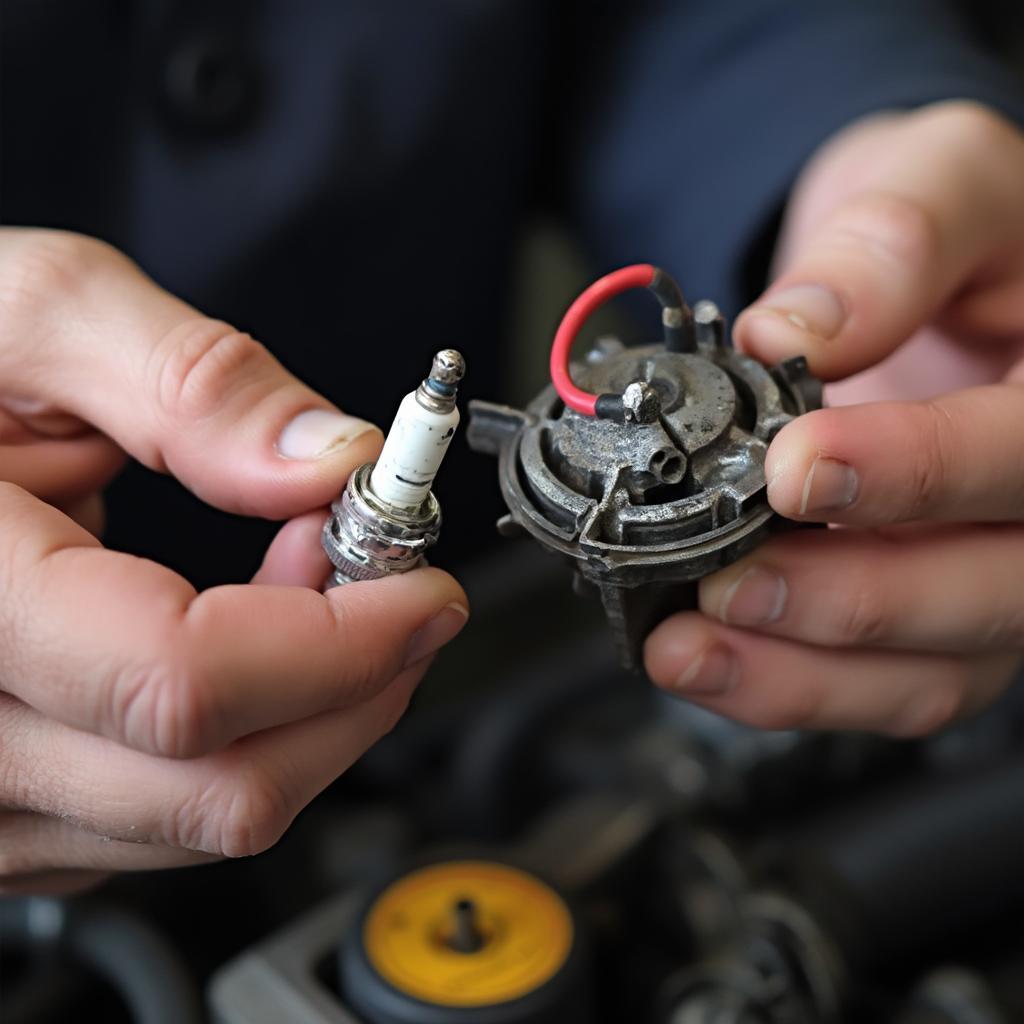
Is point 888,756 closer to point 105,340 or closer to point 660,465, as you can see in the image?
point 660,465

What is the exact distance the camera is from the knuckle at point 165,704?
1.27 feet

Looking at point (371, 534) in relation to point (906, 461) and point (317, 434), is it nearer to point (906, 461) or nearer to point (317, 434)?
point (317, 434)

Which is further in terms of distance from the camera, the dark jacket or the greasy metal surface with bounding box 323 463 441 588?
the dark jacket

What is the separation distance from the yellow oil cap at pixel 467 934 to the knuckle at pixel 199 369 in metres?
0.26

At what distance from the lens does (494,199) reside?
1.01m

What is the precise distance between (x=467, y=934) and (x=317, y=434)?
0.80ft

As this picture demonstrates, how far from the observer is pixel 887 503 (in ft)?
1.56

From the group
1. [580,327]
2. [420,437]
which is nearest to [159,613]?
[420,437]

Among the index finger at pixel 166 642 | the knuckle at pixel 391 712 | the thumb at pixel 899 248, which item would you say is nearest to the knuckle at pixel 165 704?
the index finger at pixel 166 642

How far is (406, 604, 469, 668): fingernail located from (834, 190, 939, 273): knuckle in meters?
0.30

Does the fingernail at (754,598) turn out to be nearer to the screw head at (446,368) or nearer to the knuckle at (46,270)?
the screw head at (446,368)

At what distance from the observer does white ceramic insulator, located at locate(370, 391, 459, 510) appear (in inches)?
16.4

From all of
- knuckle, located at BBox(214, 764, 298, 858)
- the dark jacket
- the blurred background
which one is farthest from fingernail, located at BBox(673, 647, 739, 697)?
the dark jacket

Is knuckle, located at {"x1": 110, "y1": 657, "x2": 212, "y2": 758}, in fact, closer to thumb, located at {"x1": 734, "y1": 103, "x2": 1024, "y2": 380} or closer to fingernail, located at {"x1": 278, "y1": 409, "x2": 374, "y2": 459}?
fingernail, located at {"x1": 278, "y1": 409, "x2": 374, "y2": 459}
